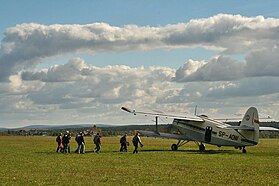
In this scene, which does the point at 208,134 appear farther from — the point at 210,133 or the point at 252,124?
the point at 252,124

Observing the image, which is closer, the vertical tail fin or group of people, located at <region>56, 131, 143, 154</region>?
group of people, located at <region>56, 131, 143, 154</region>

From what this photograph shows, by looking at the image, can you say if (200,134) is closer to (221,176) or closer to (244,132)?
(244,132)

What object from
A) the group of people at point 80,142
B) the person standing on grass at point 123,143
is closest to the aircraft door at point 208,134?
the group of people at point 80,142

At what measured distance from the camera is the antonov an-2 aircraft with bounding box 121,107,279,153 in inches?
1381

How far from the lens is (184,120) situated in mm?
38656

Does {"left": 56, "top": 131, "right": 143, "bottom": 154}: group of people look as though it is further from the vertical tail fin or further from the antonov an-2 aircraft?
the vertical tail fin

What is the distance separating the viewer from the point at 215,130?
3669cm

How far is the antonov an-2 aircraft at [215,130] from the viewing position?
115 feet

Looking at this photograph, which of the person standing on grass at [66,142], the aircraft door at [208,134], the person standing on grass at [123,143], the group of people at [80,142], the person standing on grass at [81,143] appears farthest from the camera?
the aircraft door at [208,134]

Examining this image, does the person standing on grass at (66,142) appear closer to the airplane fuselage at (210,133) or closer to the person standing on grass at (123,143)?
the person standing on grass at (123,143)

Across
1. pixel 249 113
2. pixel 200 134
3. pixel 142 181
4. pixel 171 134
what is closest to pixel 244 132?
pixel 249 113

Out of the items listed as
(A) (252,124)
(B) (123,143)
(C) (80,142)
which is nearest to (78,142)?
(C) (80,142)

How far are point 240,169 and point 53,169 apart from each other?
778cm

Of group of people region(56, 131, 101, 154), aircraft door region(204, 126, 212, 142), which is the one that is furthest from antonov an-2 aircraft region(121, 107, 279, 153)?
group of people region(56, 131, 101, 154)
